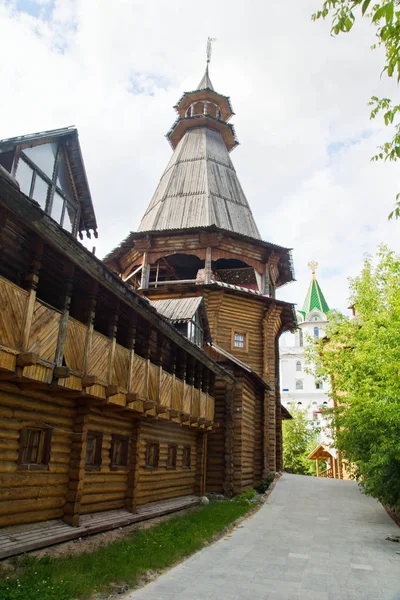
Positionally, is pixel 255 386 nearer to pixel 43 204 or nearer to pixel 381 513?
pixel 381 513

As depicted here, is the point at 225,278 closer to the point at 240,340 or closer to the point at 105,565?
the point at 240,340

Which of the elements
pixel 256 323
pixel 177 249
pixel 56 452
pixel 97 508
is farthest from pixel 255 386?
pixel 56 452

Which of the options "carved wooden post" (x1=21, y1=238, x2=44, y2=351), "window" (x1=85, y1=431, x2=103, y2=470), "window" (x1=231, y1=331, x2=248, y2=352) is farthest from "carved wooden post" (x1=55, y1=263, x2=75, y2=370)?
"window" (x1=231, y1=331, x2=248, y2=352)

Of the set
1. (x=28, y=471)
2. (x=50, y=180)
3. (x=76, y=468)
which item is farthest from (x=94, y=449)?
(x=50, y=180)

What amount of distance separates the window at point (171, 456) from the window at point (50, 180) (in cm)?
799

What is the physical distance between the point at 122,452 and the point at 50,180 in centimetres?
765

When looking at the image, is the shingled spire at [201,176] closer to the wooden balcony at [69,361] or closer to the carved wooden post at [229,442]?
the carved wooden post at [229,442]

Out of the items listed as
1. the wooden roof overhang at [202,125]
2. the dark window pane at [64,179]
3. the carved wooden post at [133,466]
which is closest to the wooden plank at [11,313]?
the carved wooden post at [133,466]

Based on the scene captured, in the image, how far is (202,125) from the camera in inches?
1505

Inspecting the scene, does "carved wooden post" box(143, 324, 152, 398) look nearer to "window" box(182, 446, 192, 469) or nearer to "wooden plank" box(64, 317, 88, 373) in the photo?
"wooden plank" box(64, 317, 88, 373)

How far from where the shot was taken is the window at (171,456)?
1620 centimetres

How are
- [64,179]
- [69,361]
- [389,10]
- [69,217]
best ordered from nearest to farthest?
[389,10] → [69,361] → [64,179] → [69,217]

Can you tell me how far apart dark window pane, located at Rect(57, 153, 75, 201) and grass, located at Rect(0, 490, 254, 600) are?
31.0 feet

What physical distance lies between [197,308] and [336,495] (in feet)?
35.3
